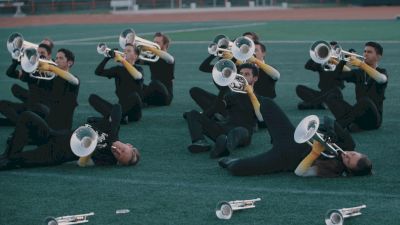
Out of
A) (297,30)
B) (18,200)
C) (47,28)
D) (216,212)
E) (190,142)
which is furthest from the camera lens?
(47,28)

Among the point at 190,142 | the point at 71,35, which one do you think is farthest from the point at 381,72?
the point at 71,35

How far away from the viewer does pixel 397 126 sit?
38.9 feet

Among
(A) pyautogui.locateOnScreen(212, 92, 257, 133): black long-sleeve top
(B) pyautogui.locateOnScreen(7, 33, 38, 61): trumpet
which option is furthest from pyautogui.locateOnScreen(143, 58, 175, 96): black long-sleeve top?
(A) pyautogui.locateOnScreen(212, 92, 257, 133): black long-sleeve top

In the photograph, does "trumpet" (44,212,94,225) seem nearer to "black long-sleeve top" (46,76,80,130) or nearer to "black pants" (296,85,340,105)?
"black long-sleeve top" (46,76,80,130)

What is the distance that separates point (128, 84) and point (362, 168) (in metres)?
4.95

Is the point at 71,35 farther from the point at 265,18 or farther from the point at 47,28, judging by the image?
the point at 265,18

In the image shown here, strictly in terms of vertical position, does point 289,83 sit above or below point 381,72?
below

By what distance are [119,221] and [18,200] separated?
1.29 metres

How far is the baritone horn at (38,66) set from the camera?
10891 mm

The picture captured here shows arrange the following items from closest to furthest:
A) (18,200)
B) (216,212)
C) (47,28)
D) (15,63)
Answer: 1. (216,212)
2. (18,200)
3. (15,63)
4. (47,28)

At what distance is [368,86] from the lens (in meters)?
11.4

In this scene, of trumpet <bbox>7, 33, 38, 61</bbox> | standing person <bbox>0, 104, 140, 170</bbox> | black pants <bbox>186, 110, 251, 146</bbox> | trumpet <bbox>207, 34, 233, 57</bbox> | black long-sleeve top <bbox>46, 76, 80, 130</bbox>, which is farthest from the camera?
trumpet <bbox>207, 34, 233, 57</bbox>

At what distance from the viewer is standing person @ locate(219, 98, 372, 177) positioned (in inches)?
344

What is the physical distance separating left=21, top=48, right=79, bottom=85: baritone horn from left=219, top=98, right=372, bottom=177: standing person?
103 inches
